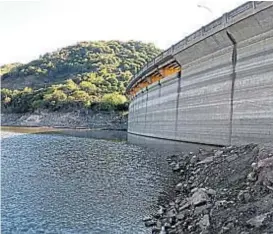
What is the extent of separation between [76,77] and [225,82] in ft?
275

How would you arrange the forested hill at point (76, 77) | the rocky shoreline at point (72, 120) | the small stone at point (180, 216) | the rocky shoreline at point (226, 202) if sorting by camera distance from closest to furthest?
the rocky shoreline at point (226, 202)
the small stone at point (180, 216)
the rocky shoreline at point (72, 120)
the forested hill at point (76, 77)

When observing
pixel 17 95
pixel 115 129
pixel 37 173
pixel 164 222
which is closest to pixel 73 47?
pixel 17 95

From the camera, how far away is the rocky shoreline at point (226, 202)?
816 cm

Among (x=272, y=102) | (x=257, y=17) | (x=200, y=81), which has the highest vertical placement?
(x=257, y=17)

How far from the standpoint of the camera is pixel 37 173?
1780cm

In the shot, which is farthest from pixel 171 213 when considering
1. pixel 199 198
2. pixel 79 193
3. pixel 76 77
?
pixel 76 77

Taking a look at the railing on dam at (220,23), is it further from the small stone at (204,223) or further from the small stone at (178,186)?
the small stone at (204,223)

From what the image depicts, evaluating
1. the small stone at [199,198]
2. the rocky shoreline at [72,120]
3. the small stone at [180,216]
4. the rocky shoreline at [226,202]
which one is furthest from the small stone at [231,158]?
the rocky shoreline at [72,120]

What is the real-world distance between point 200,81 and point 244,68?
6994 millimetres

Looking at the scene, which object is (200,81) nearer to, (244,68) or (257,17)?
(244,68)

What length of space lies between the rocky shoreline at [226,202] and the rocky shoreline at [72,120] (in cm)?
5833

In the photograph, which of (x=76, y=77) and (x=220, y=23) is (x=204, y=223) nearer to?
(x=220, y=23)

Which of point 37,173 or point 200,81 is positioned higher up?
point 200,81

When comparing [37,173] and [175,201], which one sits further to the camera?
[37,173]
